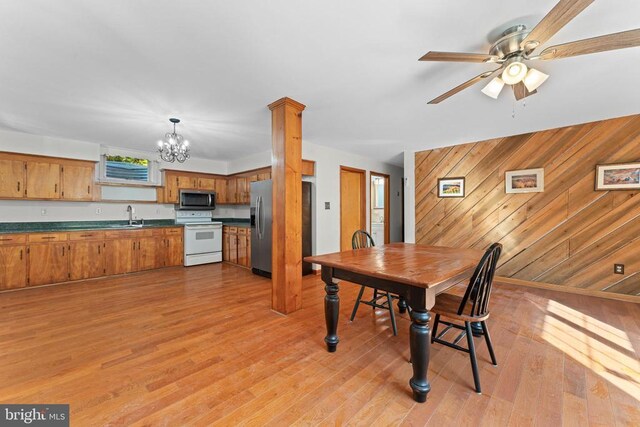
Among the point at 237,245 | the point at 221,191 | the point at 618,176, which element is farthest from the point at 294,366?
the point at 221,191

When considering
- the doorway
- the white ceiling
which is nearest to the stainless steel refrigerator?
the doorway

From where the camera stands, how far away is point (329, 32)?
171 centimetres

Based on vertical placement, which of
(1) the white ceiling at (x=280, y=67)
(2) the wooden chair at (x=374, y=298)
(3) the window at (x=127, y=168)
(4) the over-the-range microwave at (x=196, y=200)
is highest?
(1) the white ceiling at (x=280, y=67)

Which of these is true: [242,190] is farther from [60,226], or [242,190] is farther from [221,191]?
[60,226]

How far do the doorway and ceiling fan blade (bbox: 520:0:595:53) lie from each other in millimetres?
3672

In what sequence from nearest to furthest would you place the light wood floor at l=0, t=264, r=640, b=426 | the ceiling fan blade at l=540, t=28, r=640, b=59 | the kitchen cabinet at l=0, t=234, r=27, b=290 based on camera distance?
the ceiling fan blade at l=540, t=28, r=640, b=59, the light wood floor at l=0, t=264, r=640, b=426, the kitchen cabinet at l=0, t=234, r=27, b=290

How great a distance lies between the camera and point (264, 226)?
429cm

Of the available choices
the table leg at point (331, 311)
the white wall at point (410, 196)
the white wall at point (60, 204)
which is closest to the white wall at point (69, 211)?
the white wall at point (60, 204)

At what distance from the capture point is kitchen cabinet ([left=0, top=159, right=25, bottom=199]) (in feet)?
12.3

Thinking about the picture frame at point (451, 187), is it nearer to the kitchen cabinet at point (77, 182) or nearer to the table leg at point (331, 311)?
the table leg at point (331, 311)

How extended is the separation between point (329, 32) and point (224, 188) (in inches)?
200

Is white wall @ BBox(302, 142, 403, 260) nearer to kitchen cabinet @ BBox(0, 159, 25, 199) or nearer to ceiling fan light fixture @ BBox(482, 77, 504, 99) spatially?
ceiling fan light fixture @ BBox(482, 77, 504, 99)

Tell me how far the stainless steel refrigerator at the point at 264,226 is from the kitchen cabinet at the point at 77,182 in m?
2.87

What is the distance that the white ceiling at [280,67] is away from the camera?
1.54m
